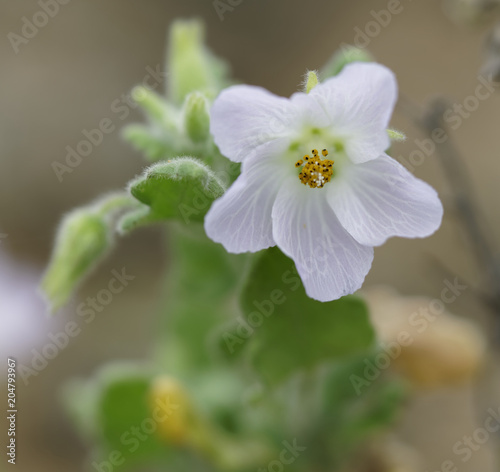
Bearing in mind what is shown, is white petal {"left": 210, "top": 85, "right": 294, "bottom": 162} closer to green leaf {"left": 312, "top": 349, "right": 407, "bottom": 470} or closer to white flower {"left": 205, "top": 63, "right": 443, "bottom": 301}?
white flower {"left": 205, "top": 63, "right": 443, "bottom": 301}

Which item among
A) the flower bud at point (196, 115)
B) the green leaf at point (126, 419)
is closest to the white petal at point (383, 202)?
the flower bud at point (196, 115)

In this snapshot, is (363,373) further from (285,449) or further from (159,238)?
(159,238)

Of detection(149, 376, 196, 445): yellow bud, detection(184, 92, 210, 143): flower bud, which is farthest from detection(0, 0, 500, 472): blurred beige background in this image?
detection(184, 92, 210, 143): flower bud

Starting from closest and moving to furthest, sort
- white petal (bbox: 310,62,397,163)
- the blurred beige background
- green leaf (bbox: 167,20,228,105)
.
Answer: white petal (bbox: 310,62,397,163) < green leaf (bbox: 167,20,228,105) < the blurred beige background

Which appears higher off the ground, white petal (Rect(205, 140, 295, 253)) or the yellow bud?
white petal (Rect(205, 140, 295, 253))

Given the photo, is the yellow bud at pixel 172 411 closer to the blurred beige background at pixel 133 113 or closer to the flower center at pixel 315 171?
the flower center at pixel 315 171

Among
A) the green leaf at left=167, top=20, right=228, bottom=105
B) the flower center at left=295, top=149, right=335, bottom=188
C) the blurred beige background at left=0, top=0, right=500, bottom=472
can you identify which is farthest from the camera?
the blurred beige background at left=0, top=0, right=500, bottom=472
